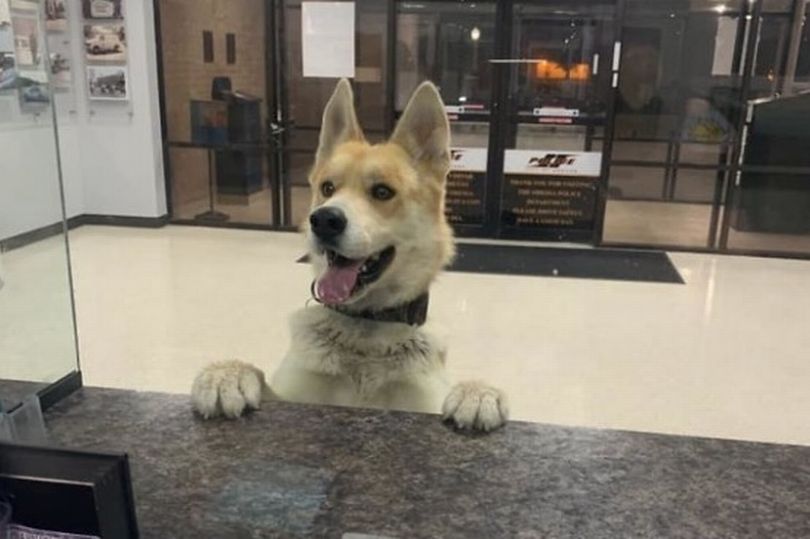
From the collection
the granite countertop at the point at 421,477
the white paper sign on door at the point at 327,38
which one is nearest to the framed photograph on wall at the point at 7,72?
the granite countertop at the point at 421,477

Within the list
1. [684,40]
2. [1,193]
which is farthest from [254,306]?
[684,40]

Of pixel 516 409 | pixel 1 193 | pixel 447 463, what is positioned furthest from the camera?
pixel 516 409

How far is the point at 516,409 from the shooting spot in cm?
321

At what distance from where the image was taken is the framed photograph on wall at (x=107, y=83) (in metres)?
6.66

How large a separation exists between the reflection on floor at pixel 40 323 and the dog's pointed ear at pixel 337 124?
2.36 ft

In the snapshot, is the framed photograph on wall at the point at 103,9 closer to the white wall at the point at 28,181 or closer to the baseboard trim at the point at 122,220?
the baseboard trim at the point at 122,220

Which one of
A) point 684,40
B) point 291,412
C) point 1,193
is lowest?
point 291,412

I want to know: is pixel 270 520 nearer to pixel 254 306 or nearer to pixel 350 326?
pixel 350 326

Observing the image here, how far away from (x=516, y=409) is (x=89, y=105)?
18.2 feet

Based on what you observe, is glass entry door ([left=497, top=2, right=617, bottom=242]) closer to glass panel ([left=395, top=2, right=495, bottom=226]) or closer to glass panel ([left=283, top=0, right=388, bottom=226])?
glass panel ([left=395, top=2, right=495, bottom=226])

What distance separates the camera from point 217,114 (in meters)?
6.91

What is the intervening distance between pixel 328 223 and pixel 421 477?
0.75 m

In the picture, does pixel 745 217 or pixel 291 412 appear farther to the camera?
pixel 745 217

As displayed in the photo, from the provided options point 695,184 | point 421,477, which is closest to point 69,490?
point 421,477
